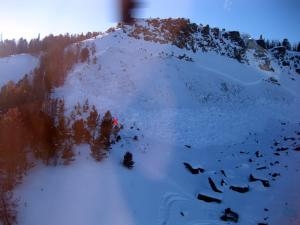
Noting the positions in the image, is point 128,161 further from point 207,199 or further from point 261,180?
point 261,180

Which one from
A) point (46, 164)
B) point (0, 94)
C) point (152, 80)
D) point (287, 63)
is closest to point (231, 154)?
point (152, 80)

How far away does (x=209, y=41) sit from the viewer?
5441 cm

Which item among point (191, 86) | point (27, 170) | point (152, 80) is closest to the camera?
point (27, 170)

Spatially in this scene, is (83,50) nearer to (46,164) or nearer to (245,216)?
(46,164)

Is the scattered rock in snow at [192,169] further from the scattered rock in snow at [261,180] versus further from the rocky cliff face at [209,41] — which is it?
the rocky cliff face at [209,41]

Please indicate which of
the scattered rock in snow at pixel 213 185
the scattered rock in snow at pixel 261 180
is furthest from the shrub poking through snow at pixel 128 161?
the scattered rock in snow at pixel 261 180

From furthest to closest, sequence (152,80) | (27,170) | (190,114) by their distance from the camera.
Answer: (152,80) → (190,114) → (27,170)

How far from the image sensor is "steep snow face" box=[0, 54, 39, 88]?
116 ft

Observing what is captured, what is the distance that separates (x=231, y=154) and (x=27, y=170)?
48.8 ft

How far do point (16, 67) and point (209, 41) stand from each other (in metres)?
28.7

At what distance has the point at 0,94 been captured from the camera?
24.0 m

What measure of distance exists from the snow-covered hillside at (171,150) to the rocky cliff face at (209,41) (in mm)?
3023

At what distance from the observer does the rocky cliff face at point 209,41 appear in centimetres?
4681

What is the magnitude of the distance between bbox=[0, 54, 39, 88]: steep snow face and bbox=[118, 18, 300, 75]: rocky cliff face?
40.0ft
